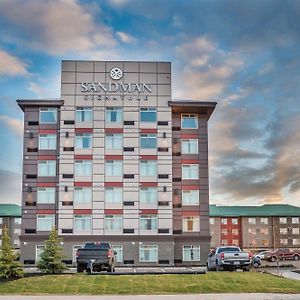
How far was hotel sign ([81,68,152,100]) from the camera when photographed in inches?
2184

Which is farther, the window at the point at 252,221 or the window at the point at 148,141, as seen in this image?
the window at the point at 252,221

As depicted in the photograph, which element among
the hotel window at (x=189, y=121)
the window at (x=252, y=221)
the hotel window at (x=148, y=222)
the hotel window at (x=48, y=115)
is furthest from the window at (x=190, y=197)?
the window at (x=252, y=221)

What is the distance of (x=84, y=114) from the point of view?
5531 centimetres

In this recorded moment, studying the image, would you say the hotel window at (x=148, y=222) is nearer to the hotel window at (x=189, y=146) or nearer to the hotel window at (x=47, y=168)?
the hotel window at (x=189, y=146)

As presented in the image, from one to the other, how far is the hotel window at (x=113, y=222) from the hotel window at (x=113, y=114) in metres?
9.61

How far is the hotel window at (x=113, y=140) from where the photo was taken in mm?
55031

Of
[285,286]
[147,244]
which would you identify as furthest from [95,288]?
[147,244]

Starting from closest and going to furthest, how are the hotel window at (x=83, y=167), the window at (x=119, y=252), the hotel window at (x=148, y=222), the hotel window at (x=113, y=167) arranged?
1. the window at (x=119, y=252)
2. the hotel window at (x=148, y=222)
3. the hotel window at (x=83, y=167)
4. the hotel window at (x=113, y=167)

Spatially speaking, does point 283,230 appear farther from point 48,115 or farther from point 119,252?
point 48,115

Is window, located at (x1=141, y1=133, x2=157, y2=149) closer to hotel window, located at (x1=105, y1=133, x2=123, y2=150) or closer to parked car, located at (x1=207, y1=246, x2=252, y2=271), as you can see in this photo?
hotel window, located at (x1=105, y1=133, x2=123, y2=150)

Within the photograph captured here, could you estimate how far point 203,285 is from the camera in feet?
86.6

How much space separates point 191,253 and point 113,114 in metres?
16.0

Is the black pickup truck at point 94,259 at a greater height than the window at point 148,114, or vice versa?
the window at point 148,114

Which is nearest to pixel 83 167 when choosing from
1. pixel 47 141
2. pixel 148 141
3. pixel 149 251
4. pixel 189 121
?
pixel 47 141
